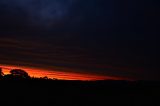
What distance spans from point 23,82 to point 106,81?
281 inches

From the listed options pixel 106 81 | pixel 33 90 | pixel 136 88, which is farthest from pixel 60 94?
pixel 106 81

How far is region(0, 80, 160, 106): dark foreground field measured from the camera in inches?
769

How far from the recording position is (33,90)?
22.0 metres

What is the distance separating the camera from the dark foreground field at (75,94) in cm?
1954

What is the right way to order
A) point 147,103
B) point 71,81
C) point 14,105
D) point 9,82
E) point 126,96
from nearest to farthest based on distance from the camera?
point 14,105
point 147,103
point 126,96
point 9,82
point 71,81

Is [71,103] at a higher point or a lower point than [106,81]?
lower

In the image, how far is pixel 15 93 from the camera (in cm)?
2073

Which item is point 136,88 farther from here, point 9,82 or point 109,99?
point 9,82

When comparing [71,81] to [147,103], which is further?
[71,81]

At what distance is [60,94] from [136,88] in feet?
20.4

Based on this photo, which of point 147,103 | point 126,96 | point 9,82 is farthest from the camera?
point 9,82

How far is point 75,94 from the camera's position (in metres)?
21.9

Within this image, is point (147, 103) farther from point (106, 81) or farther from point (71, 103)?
point (106, 81)

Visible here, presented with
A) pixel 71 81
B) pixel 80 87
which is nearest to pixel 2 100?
pixel 80 87
